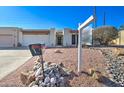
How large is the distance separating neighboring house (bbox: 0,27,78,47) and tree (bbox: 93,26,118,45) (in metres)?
2.74

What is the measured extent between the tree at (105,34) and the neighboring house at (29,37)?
2741 mm

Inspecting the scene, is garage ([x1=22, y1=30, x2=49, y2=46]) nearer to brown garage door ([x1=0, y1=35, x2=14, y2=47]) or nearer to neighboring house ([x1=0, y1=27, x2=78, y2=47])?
neighboring house ([x1=0, y1=27, x2=78, y2=47])

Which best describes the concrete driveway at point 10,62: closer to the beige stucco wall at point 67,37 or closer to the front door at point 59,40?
the beige stucco wall at point 67,37

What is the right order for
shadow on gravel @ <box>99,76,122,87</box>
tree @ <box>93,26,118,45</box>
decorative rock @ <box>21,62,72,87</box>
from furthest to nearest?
tree @ <box>93,26,118,45</box> → shadow on gravel @ <box>99,76,122,87</box> → decorative rock @ <box>21,62,72,87</box>

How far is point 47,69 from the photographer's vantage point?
26.2 feet

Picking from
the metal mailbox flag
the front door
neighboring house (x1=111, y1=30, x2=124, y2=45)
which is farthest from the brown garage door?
the metal mailbox flag

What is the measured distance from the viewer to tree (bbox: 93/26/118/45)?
84.8 ft

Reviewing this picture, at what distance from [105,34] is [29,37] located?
27.0 feet

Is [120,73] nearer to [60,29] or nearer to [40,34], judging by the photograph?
[40,34]

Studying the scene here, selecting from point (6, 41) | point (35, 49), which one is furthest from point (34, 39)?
point (35, 49)

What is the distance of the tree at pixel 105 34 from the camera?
25.9m

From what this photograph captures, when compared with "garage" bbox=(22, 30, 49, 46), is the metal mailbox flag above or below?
below

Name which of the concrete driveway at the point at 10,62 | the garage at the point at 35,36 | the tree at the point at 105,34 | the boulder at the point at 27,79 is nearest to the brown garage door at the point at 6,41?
the garage at the point at 35,36

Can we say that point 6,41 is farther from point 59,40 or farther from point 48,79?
point 48,79
